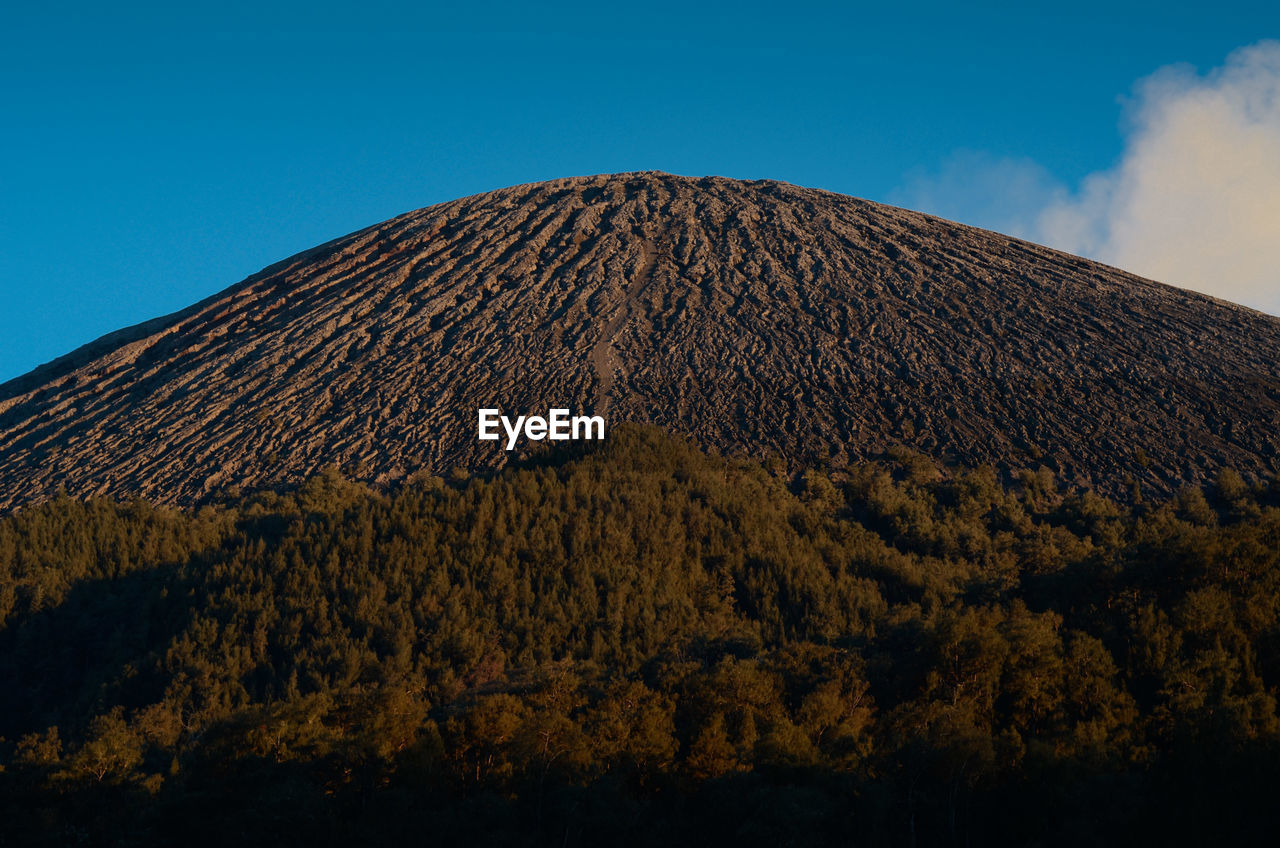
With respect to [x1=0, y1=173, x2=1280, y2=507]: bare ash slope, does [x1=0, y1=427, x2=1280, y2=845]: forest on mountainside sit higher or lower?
lower

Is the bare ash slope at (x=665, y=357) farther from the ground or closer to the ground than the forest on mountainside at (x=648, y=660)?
farther from the ground

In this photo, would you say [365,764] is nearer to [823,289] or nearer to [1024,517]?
[1024,517]

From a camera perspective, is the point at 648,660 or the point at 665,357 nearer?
the point at 648,660

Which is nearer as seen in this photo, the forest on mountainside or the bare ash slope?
the forest on mountainside

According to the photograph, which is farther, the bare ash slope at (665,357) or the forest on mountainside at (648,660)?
the bare ash slope at (665,357)
